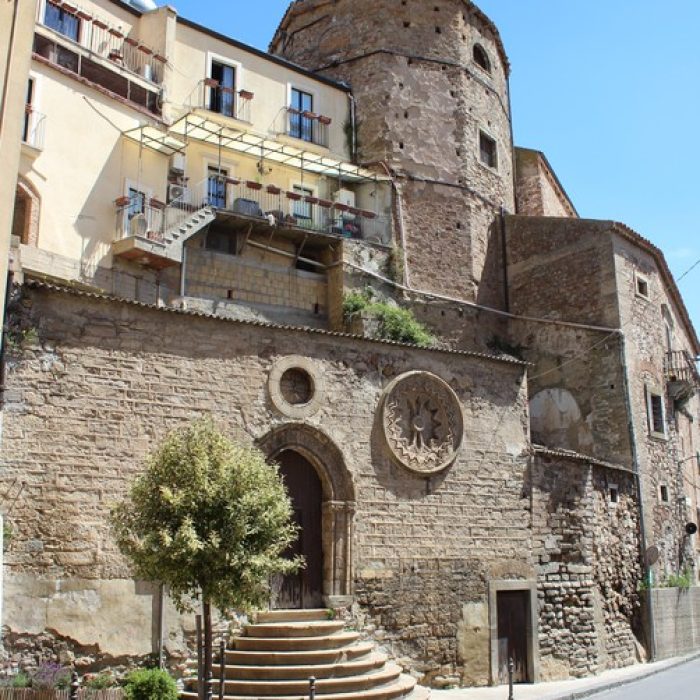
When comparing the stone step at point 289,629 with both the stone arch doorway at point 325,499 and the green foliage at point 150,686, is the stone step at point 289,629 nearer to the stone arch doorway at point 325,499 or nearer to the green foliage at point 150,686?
the stone arch doorway at point 325,499

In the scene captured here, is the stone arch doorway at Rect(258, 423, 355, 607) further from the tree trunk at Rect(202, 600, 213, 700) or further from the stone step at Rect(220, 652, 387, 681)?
the tree trunk at Rect(202, 600, 213, 700)

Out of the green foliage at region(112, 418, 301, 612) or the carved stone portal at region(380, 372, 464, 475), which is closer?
the green foliage at region(112, 418, 301, 612)

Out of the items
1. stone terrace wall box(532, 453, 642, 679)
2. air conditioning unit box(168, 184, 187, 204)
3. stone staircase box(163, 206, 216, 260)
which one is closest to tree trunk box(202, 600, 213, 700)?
stone terrace wall box(532, 453, 642, 679)

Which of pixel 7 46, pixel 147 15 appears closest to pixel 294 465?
pixel 7 46

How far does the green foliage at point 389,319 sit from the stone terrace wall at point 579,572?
6304 millimetres

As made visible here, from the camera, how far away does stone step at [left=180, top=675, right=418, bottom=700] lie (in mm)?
12541

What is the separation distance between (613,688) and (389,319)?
11.5 meters

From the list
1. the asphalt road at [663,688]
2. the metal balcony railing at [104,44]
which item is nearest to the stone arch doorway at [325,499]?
the asphalt road at [663,688]

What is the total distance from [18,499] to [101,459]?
139 cm

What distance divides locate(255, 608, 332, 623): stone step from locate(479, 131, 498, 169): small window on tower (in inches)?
778

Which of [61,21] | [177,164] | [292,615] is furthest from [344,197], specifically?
[292,615]

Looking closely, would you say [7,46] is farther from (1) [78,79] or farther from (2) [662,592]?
(2) [662,592]

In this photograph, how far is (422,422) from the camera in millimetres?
17359

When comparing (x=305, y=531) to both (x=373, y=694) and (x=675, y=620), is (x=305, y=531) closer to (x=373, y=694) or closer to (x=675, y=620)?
(x=373, y=694)
